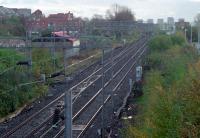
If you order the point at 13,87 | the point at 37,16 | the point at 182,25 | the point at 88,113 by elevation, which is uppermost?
the point at 37,16

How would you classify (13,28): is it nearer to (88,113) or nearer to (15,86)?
(15,86)

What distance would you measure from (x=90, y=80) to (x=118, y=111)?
657cm

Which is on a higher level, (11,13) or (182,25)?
(11,13)

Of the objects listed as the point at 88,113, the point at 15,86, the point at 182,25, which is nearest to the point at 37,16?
the point at 15,86

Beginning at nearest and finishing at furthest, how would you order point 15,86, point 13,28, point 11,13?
point 15,86
point 13,28
point 11,13

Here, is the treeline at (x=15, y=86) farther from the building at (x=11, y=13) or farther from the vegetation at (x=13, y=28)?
Answer: the building at (x=11, y=13)

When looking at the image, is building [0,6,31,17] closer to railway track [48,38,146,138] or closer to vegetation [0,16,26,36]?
vegetation [0,16,26,36]

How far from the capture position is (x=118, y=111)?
17.5 metres

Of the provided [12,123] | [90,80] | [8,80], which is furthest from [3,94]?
[90,80]

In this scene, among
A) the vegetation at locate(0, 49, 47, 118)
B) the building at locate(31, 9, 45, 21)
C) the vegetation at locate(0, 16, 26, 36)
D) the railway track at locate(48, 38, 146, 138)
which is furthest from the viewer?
the building at locate(31, 9, 45, 21)

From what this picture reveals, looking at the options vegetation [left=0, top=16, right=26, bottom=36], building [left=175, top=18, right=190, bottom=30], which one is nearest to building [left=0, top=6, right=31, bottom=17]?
vegetation [left=0, top=16, right=26, bottom=36]

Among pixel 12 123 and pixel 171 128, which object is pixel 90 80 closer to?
pixel 12 123

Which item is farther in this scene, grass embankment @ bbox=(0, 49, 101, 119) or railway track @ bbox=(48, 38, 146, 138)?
grass embankment @ bbox=(0, 49, 101, 119)

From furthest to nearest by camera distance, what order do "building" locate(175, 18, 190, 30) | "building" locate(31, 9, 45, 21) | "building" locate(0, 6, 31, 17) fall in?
"building" locate(175, 18, 190, 30) → "building" locate(0, 6, 31, 17) → "building" locate(31, 9, 45, 21)
